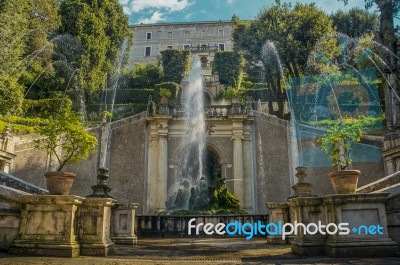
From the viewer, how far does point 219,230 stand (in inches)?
462

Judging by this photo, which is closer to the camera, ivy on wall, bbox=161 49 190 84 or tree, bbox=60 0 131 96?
tree, bbox=60 0 131 96

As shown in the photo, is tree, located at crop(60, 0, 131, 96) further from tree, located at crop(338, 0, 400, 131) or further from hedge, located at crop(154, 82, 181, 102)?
tree, located at crop(338, 0, 400, 131)

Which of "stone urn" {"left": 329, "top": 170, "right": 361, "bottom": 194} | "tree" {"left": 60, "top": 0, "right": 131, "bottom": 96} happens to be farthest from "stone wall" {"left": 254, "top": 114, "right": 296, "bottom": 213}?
"tree" {"left": 60, "top": 0, "right": 131, "bottom": 96}

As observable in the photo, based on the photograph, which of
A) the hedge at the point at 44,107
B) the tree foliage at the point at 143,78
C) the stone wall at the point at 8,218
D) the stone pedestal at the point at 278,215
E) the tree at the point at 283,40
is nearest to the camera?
the stone wall at the point at 8,218

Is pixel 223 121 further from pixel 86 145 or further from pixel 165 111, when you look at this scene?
pixel 86 145

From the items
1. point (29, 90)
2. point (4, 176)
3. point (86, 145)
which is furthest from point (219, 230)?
point (29, 90)

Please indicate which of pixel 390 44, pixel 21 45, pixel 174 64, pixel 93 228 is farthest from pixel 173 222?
pixel 174 64

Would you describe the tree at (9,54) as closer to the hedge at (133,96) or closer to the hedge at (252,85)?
the hedge at (133,96)

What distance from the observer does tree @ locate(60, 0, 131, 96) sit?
31.7 m

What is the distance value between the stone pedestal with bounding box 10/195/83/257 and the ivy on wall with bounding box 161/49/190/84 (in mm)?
39137

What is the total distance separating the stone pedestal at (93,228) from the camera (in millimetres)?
6066

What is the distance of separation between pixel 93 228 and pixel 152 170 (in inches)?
590

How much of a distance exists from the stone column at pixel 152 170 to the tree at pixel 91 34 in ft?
41.2

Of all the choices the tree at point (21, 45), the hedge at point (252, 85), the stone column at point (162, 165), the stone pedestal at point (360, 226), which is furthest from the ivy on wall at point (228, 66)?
the stone pedestal at point (360, 226)
